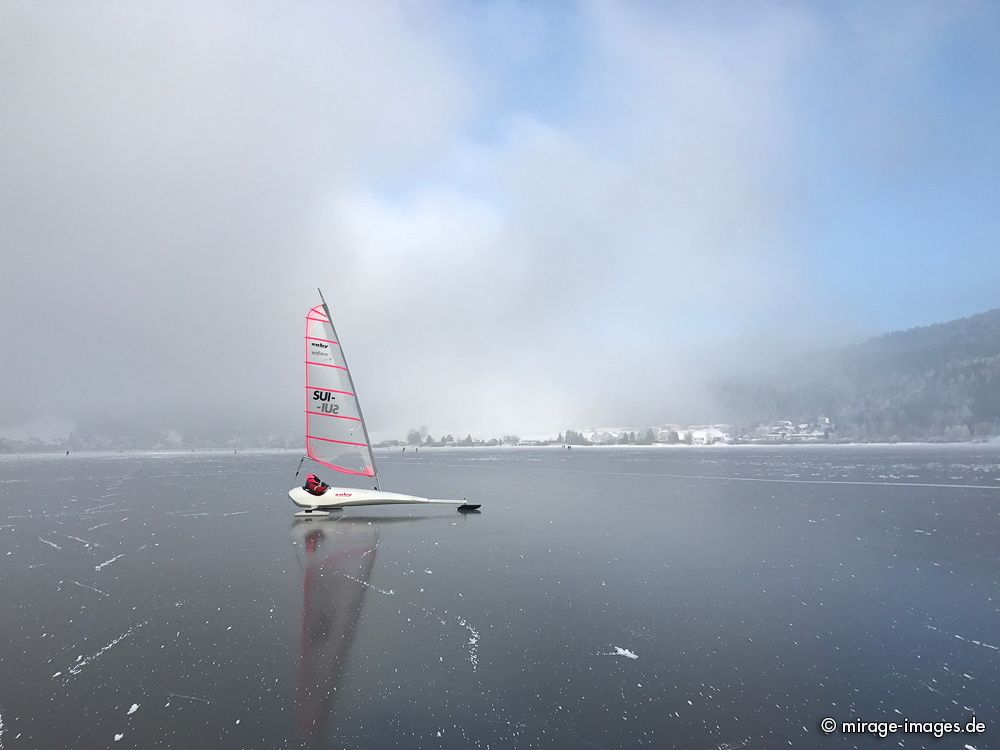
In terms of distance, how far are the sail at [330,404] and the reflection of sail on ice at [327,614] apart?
510cm

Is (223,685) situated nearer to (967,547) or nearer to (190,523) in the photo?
(190,523)

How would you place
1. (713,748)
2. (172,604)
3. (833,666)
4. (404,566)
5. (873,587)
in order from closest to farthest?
(713,748), (833,666), (172,604), (873,587), (404,566)

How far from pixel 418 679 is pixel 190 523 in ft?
60.0

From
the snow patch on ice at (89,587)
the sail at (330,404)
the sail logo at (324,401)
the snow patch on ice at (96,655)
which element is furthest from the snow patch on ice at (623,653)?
the sail logo at (324,401)

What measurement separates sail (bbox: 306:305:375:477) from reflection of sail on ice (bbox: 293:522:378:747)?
16.7 ft

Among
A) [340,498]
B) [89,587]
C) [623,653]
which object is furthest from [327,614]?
[340,498]

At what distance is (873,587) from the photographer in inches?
443

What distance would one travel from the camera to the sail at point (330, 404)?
73.8ft

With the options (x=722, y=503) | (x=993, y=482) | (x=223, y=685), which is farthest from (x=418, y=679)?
(x=993, y=482)

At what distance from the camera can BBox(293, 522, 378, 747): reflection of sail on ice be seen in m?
6.29

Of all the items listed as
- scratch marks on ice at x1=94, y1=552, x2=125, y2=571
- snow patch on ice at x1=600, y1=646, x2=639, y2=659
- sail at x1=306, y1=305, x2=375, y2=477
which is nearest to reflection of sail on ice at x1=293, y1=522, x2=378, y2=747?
snow patch on ice at x1=600, y1=646, x2=639, y2=659

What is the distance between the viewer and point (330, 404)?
22609 mm

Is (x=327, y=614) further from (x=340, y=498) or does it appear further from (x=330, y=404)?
(x=330, y=404)

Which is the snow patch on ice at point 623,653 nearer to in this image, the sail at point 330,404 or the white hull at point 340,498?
the white hull at point 340,498
